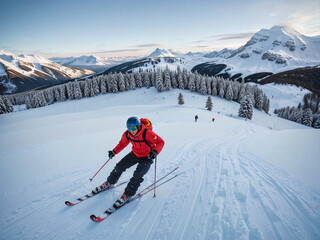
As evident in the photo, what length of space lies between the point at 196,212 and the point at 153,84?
68493 mm

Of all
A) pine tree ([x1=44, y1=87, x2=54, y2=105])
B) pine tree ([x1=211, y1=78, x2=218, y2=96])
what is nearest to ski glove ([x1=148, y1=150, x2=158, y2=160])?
pine tree ([x1=211, y1=78, x2=218, y2=96])

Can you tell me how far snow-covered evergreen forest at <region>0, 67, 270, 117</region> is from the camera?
201 feet

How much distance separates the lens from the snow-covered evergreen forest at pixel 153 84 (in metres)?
61.4

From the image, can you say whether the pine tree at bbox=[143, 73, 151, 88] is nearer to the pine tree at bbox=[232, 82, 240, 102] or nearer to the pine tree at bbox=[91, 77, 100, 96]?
the pine tree at bbox=[91, 77, 100, 96]

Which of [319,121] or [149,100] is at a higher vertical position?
[149,100]

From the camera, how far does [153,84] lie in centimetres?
6950

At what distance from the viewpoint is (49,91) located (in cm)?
6538

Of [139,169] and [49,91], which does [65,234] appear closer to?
[139,169]

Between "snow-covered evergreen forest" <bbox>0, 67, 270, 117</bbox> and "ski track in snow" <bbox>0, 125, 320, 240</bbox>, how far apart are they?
2260 inches

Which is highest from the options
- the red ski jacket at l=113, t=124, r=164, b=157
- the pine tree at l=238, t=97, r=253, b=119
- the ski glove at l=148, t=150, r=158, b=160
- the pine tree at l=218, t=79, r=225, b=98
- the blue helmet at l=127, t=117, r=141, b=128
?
the blue helmet at l=127, t=117, r=141, b=128

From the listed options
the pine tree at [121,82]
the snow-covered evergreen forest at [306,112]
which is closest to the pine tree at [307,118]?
the snow-covered evergreen forest at [306,112]

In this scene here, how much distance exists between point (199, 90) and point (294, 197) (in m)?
62.4

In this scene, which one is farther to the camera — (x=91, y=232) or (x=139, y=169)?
(x=139, y=169)

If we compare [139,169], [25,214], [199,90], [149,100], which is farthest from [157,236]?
[199,90]
